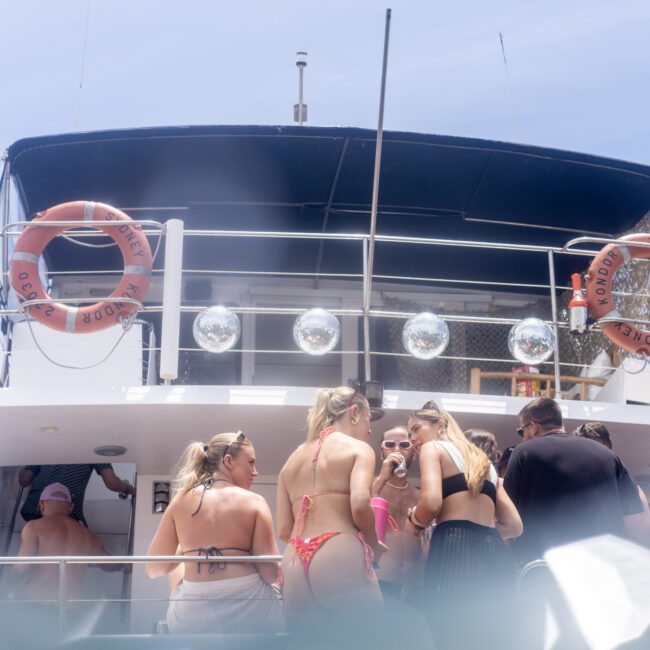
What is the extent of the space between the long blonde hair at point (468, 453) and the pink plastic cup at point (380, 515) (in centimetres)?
33

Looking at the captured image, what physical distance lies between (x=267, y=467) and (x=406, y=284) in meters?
2.14

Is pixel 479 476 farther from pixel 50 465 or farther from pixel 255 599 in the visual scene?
pixel 50 465

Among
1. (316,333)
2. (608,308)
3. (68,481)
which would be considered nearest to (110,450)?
(68,481)

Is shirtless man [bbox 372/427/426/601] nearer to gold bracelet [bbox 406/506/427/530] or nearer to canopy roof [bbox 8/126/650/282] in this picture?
gold bracelet [bbox 406/506/427/530]

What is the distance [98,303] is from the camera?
5945mm

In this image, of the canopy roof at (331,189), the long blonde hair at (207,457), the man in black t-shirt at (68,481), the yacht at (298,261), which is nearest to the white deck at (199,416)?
the yacht at (298,261)

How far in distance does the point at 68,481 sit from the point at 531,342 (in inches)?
124

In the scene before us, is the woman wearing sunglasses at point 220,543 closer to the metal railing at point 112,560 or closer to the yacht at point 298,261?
the metal railing at point 112,560

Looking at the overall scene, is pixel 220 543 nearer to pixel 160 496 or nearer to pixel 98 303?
pixel 98 303

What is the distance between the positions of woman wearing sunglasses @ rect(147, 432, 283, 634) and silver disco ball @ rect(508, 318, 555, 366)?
6.63 feet

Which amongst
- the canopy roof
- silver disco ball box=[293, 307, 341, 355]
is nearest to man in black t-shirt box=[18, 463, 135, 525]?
the canopy roof

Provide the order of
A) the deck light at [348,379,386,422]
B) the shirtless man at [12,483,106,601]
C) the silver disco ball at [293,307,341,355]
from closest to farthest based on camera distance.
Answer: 1. the deck light at [348,379,386,422]
2. the shirtless man at [12,483,106,601]
3. the silver disco ball at [293,307,341,355]

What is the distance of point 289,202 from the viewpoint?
785 cm

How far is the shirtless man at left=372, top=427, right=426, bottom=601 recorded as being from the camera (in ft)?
13.8
